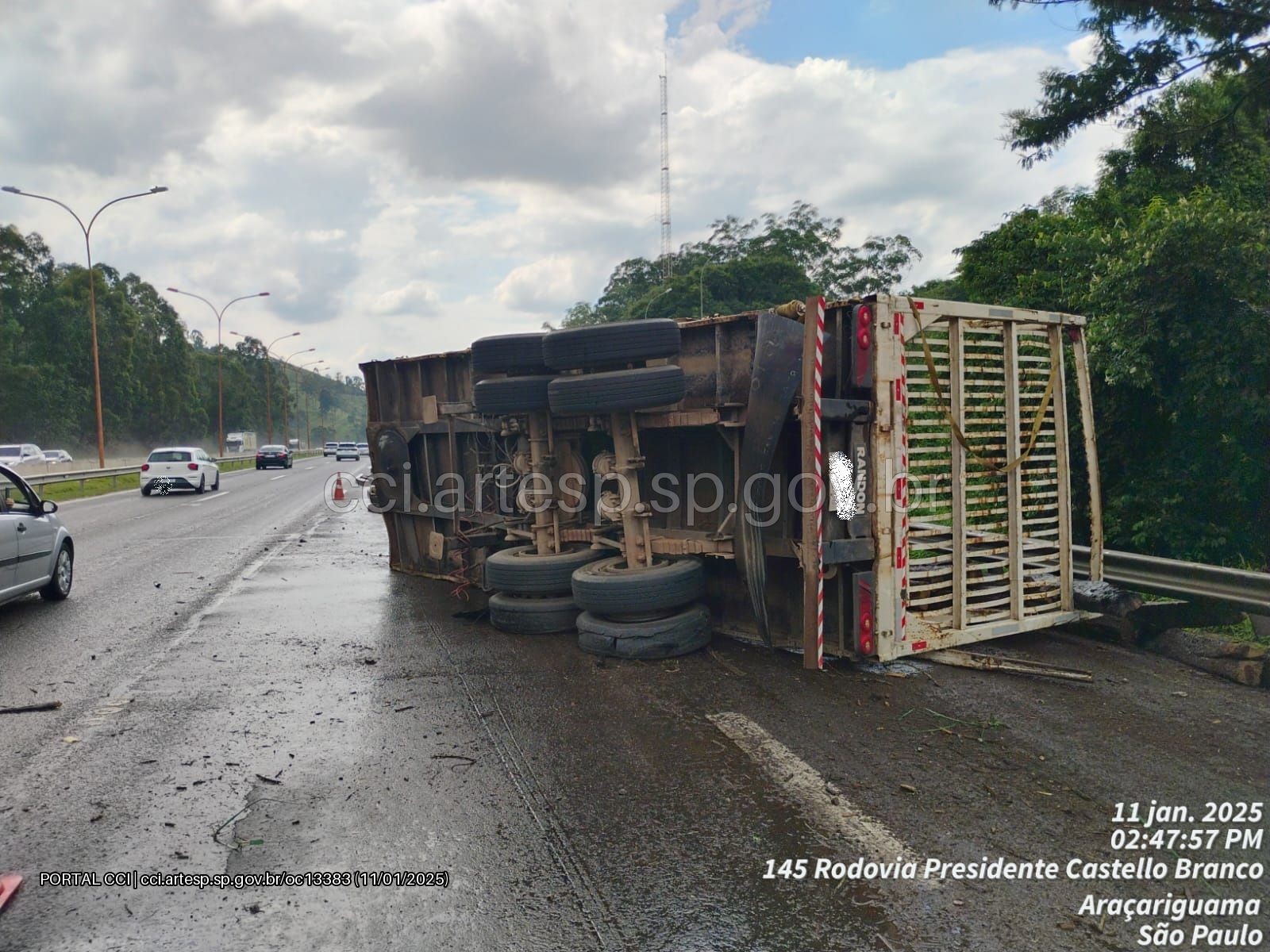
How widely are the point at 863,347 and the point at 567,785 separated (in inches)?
134

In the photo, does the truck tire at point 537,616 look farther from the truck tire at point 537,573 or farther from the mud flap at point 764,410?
the mud flap at point 764,410

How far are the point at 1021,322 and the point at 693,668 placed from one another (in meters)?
3.58

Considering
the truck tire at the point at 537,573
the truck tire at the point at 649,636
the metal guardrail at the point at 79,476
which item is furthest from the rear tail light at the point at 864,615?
the metal guardrail at the point at 79,476

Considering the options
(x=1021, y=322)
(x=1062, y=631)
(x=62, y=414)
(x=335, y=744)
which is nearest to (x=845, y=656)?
(x=1062, y=631)

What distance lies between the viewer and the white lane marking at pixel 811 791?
3316 mm

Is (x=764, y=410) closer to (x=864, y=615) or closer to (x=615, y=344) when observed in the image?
(x=615, y=344)

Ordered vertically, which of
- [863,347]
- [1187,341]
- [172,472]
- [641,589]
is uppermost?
[1187,341]

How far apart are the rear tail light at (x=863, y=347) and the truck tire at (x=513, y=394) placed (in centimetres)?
254

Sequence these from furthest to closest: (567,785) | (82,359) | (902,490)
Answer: (82,359)
(902,490)
(567,785)

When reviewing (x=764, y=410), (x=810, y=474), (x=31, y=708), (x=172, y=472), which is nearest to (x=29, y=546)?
(x=31, y=708)

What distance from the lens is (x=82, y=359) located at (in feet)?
201

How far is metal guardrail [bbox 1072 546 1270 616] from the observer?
5594 millimetres

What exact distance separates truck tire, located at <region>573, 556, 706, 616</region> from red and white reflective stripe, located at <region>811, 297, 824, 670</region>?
1.12 metres

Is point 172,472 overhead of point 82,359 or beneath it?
beneath
